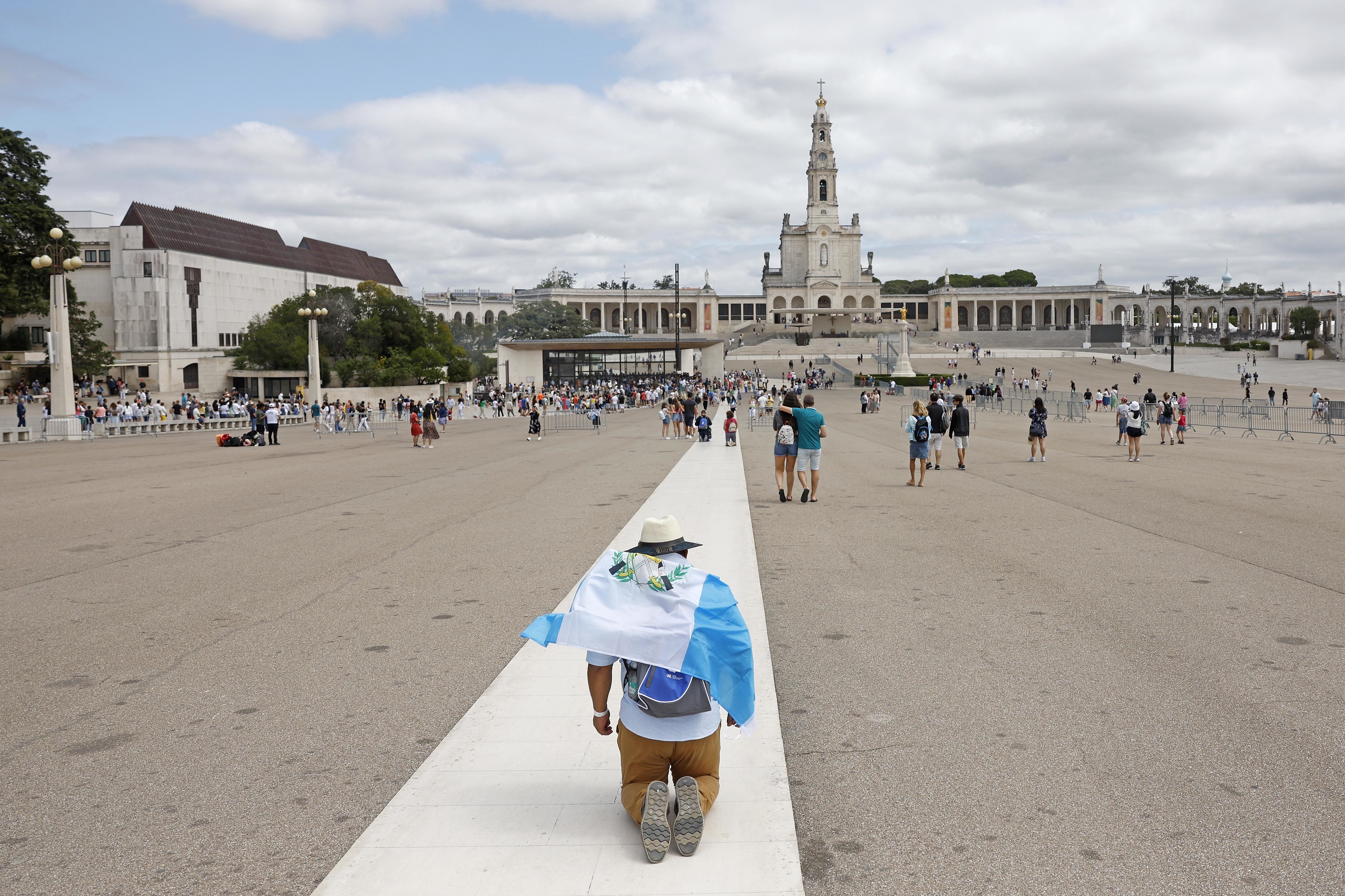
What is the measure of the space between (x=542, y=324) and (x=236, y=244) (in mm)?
43230

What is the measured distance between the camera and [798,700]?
5988 mm

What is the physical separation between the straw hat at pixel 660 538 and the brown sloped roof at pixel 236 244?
3539 inches

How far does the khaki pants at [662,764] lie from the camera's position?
13.5 feet

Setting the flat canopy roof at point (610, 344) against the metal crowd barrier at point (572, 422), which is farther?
the flat canopy roof at point (610, 344)

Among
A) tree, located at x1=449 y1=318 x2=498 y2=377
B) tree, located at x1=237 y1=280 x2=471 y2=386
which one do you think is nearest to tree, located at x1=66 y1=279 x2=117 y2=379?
tree, located at x1=237 y1=280 x2=471 y2=386

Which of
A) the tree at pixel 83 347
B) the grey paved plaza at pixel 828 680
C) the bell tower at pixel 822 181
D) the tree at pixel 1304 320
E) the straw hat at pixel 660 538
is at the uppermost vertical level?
the bell tower at pixel 822 181

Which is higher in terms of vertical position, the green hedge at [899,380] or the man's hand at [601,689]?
the green hedge at [899,380]

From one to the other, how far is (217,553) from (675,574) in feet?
29.1

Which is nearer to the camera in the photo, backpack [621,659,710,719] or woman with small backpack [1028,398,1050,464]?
backpack [621,659,710,719]

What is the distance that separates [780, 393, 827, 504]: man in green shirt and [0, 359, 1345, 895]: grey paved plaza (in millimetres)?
741

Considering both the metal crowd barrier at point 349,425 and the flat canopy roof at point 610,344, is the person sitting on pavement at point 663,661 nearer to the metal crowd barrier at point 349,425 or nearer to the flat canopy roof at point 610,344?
the metal crowd barrier at point 349,425

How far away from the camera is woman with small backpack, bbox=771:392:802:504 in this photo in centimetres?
1503

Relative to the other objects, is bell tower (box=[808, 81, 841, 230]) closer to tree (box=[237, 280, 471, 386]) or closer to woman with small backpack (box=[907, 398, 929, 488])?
tree (box=[237, 280, 471, 386])

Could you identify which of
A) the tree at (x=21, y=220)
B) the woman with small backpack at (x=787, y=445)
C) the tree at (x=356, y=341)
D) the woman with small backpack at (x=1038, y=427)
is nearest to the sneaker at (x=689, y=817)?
the woman with small backpack at (x=787, y=445)
